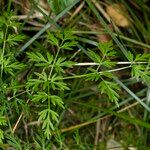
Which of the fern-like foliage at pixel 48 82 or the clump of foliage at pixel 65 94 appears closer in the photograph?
the fern-like foliage at pixel 48 82

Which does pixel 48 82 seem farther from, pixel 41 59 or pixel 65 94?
pixel 65 94

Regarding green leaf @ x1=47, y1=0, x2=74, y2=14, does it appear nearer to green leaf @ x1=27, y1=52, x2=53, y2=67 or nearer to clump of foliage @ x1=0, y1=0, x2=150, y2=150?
clump of foliage @ x1=0, y1=0, x2=150, y2=150

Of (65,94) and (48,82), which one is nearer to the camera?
(48,82)

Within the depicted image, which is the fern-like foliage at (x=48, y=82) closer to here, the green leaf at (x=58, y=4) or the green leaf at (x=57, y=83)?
the green leaf at (x=57, y=83)

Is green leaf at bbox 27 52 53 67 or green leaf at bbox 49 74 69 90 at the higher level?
green leaf at bbox 27 52 53 67

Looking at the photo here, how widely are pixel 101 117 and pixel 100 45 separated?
2.08 feet

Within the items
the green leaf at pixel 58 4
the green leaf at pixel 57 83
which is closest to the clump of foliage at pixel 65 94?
the green leaf at pixel 58 4

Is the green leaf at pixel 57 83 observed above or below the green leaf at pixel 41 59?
below

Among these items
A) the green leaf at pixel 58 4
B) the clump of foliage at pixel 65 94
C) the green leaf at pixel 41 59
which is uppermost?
the green leaf at pixel 58 4

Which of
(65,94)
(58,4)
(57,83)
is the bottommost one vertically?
(65,94)

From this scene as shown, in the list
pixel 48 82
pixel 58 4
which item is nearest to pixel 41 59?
pixel 48 82

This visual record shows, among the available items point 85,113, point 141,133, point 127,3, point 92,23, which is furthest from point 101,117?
point 127,3

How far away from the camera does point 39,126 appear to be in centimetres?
186

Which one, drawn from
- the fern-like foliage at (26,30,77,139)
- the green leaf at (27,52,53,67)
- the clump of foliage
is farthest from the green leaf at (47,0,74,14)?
the green leaf at (27,52,53,67)
